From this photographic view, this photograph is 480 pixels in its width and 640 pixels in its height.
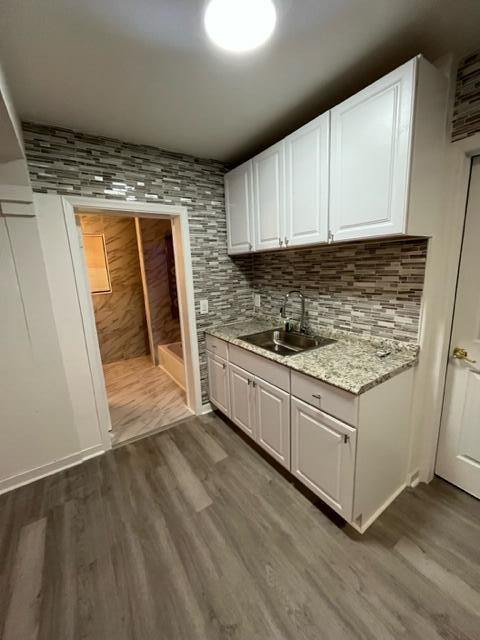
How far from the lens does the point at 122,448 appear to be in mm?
2193

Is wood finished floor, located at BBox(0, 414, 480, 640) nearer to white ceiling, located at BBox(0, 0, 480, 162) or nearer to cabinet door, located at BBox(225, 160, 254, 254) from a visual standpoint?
cabinet door, located at BBox(225, 160, 254, 254)

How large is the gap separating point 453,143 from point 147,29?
1487mm

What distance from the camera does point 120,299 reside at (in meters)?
4.07

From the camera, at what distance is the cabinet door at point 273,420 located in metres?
1.68

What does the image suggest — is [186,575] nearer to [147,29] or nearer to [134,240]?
[147,29]

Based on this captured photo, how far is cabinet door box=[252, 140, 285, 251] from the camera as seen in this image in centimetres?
183

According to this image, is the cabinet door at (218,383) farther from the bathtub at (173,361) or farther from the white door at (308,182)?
the white door at (308,182)

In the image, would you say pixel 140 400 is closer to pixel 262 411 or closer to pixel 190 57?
pixel 262 411

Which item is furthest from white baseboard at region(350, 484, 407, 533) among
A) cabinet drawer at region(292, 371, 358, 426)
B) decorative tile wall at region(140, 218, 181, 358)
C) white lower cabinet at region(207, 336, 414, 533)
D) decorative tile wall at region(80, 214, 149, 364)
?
decorative tile wall at region(80, 214, 149, 364)

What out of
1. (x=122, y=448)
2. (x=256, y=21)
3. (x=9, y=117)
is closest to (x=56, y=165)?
(x=9, y=117)

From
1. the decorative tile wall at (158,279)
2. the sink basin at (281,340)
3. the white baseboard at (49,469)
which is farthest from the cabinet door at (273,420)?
the decorative tile wall at (158,279)

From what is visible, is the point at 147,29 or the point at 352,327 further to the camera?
the point at 352,327

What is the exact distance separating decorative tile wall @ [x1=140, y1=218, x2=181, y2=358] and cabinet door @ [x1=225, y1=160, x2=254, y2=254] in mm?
1589

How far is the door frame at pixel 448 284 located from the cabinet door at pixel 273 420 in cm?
81
